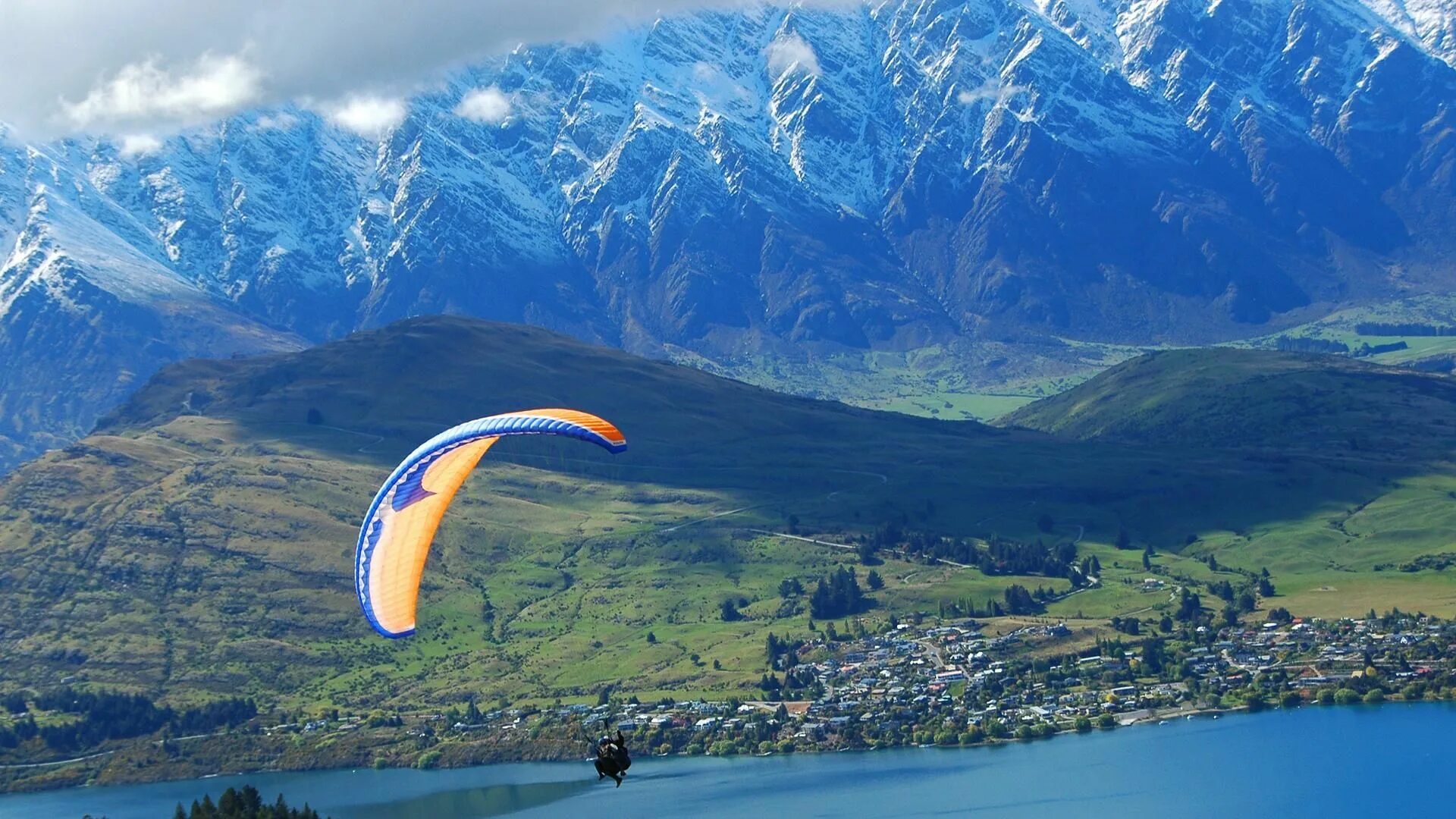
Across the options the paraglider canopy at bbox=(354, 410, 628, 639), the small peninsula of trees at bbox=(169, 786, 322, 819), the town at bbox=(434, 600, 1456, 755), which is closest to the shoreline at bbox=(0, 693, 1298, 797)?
the town at bbox=(434, 600, 1456, 755)

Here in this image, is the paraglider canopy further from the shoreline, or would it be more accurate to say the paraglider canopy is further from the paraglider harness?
the shoreline

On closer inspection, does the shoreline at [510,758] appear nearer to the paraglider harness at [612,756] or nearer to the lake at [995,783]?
the lake at [995,783]

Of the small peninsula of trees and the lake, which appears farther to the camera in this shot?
the lake

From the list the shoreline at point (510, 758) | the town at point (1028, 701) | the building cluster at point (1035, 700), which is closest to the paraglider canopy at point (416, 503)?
the town at point (1028, 701)

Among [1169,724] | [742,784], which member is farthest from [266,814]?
[1169,724]

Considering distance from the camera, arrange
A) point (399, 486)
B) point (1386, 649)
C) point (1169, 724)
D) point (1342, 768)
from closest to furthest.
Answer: point (399, 486), point (1342, 768), point (1169, 724), point (1386, 649)

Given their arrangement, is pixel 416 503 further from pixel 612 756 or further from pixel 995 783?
pixel 995 783

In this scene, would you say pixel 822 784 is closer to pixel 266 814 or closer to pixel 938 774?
pixel 938 774
